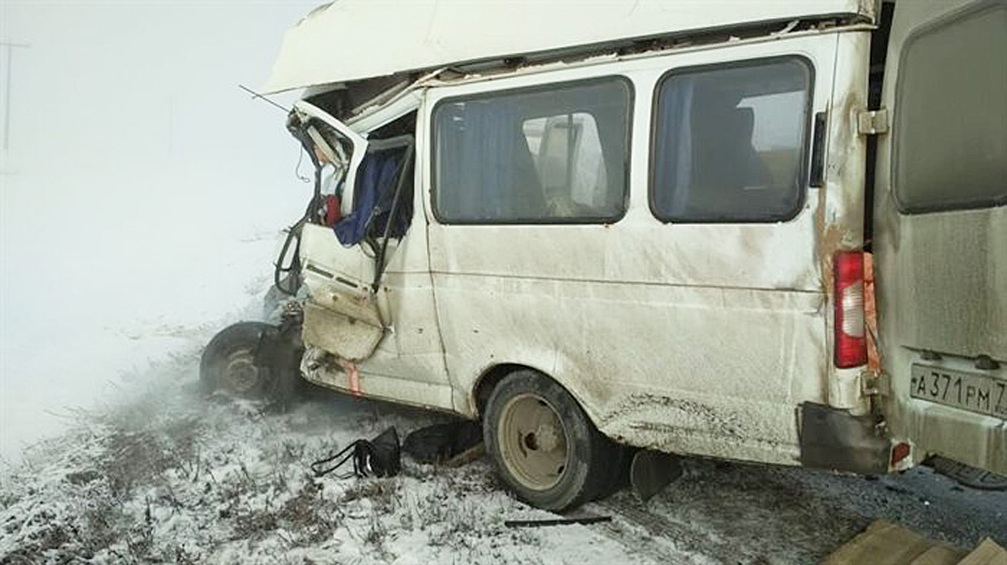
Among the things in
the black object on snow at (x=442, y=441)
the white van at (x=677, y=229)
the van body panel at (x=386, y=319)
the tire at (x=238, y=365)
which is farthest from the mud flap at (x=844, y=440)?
the tire at (x=238, y=365)

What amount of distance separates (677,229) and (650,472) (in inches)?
51.4

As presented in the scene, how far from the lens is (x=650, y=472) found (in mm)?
4043

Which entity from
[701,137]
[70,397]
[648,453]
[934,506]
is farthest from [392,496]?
[70,397]

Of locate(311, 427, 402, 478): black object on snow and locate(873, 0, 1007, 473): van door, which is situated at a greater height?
locate(873, 0, 1007, 473): van door

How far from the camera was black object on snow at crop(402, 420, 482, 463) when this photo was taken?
16.3ft

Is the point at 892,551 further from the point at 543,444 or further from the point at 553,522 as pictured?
the point at 543,444

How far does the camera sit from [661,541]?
3.96 meters

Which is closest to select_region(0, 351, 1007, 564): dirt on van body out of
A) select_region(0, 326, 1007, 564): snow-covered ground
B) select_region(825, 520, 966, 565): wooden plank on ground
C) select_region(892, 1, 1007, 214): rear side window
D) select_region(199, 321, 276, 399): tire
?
select_region(0, 326, 1007, 564): snow-covered ground

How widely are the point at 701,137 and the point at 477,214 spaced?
1.34 m

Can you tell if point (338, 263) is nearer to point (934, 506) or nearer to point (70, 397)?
point (934, 506)

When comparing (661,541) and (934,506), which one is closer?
(661,541)

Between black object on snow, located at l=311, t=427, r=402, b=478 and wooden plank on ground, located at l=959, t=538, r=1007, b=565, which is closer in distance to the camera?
wooden plank on ground, located at l=959, t=538, r=1007, b=565

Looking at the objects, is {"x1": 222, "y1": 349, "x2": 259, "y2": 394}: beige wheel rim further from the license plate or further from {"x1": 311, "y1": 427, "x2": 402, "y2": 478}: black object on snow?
the license plate

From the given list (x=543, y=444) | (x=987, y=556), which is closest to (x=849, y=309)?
(x=987, y=556)
